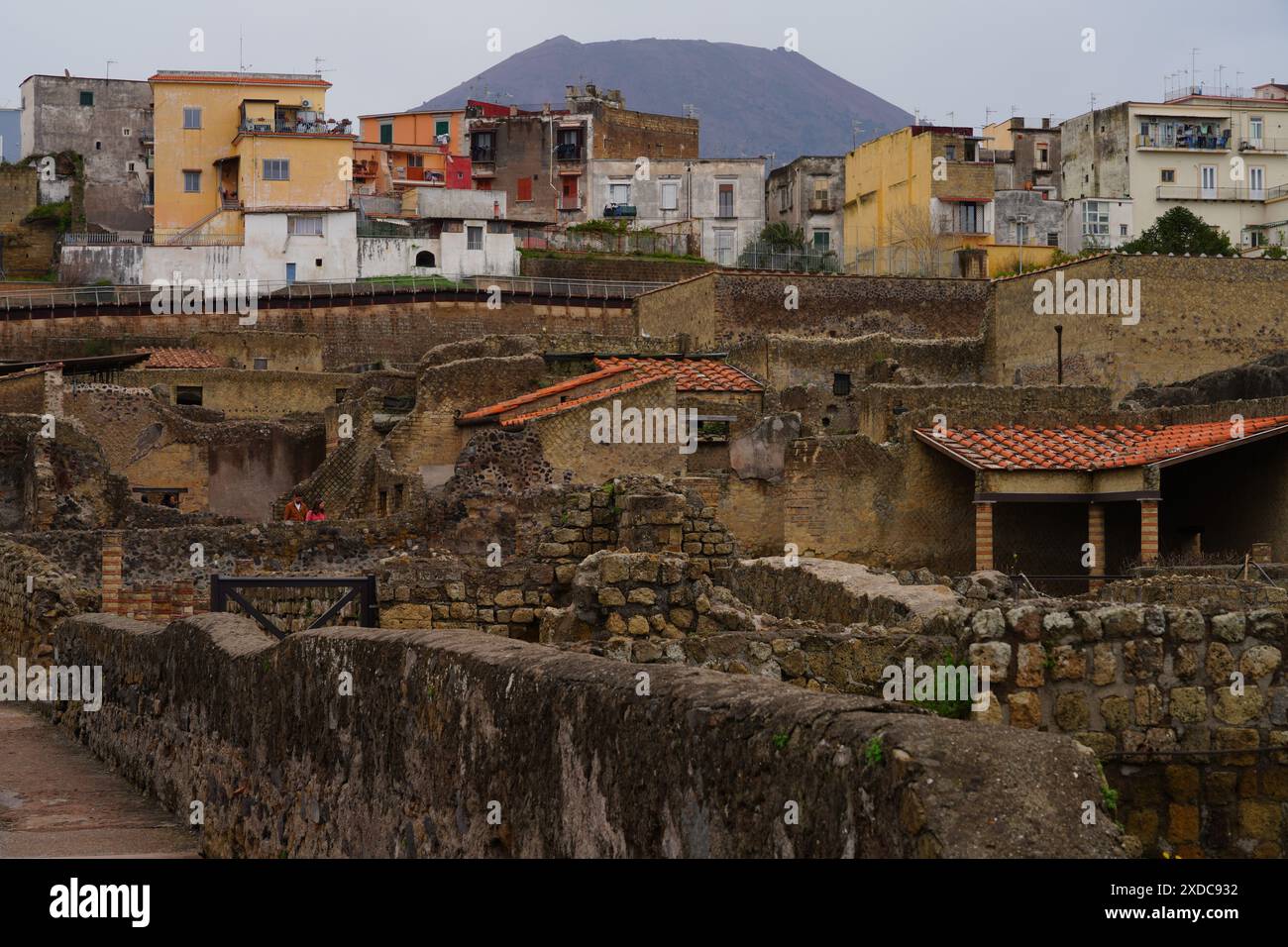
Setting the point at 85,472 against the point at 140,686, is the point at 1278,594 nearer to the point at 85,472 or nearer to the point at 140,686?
the point at 140,686

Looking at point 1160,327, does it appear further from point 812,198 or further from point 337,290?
point 812,198

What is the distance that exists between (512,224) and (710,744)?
2852 inches

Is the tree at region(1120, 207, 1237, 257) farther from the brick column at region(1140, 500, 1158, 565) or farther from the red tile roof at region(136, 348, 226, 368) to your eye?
the brick column at region(1140, 500, 1158, 565)

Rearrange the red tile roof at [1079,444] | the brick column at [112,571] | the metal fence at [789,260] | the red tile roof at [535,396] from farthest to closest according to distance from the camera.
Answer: the metal fence at [789,260] → the red tile roof at [535,396] → the red tile roof at [1079,444] → the brick column at [112,571]

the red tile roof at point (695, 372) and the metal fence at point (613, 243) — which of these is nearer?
the red tile roof at point (695, 372)

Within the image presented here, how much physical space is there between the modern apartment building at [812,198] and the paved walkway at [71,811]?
2612 inches

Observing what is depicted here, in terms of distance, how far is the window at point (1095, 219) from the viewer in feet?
259

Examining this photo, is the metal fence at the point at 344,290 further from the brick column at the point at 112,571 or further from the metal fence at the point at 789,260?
the brick column at the point at 112,571

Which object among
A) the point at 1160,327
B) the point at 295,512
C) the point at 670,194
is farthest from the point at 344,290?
the point at 295,512

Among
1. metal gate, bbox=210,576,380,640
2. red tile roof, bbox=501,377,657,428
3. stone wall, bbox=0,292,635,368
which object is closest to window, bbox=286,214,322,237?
stone wall, bbox=0,292,635,368

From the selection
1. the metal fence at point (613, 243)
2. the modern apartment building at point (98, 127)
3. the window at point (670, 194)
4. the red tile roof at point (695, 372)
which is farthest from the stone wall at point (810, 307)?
the modern apartment building at point (98, 127)

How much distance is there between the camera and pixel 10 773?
540 inches
